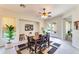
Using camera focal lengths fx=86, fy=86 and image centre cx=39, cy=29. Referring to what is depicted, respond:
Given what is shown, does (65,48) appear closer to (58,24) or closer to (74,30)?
(74,30)

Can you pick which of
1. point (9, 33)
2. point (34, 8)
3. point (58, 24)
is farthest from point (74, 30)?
point (9, 33)

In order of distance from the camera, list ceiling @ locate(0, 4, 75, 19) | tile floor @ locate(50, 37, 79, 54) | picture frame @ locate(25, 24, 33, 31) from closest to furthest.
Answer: ceiling @ locate(0, 4, 75, 19) → tile floor @ locate(50, 37, 79, 54) → picture frame @ locate(25, 24, 33, 31)

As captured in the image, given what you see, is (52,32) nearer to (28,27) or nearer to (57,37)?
(57,37)

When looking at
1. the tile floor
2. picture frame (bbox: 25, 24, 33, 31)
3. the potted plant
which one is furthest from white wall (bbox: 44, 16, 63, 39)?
the potted plant

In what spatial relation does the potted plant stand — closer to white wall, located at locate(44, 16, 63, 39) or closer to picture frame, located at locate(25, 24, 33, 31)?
picture frame, located at locate(25, 24, 33, 31)

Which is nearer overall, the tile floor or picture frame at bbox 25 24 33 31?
the tile floor

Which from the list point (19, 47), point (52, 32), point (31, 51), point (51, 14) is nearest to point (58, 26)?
point (52, 32)

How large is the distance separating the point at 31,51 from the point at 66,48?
1.10 metres

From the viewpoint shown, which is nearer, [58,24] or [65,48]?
[65,48]

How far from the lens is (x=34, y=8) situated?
256 centimetres

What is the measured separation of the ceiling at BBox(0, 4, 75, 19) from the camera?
8.06 feet

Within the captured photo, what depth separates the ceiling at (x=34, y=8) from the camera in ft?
8.06

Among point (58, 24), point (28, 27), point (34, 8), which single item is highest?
point (34, 8)
